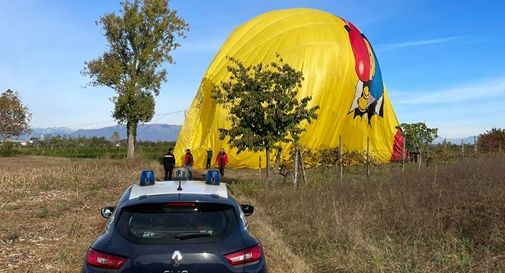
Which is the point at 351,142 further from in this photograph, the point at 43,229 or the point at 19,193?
the point at 43,229

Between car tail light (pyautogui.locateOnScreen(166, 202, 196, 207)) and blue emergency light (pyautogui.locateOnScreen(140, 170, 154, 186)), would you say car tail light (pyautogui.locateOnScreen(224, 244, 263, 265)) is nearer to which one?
car tail light (pyautogui.locateOnScreen(166, 202, 196, 207))

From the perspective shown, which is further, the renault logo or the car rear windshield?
the car rear windshield

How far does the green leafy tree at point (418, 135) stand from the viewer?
2556cm

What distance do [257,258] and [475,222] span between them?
5.38m

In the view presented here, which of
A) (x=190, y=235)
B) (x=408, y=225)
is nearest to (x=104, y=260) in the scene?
(x=190, y=235)

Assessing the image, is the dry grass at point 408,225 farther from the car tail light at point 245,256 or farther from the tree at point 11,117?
the tree at point 11,117

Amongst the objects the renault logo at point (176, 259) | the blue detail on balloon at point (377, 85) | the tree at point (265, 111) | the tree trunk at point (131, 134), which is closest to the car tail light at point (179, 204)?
the renault logo at point (176, 259)

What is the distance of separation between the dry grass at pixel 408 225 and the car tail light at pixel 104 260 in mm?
3930

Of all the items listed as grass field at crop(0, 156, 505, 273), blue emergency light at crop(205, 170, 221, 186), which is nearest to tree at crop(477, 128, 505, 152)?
grass field at crop(0, 156, 505, 273)

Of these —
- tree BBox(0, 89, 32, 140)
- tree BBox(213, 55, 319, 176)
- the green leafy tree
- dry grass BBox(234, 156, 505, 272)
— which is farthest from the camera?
tree BBox(0, 89, 32, 140)

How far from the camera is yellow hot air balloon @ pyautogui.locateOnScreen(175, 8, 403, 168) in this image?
31.7 m

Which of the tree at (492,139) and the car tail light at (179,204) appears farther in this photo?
the tree at (492,139)

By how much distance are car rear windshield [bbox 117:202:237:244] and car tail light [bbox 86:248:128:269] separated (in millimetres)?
213

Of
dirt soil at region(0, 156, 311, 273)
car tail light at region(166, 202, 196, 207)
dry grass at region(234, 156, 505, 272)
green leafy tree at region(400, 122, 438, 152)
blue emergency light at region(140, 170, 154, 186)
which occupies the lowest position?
dirt soil at region(0, 156, 311, 273)
